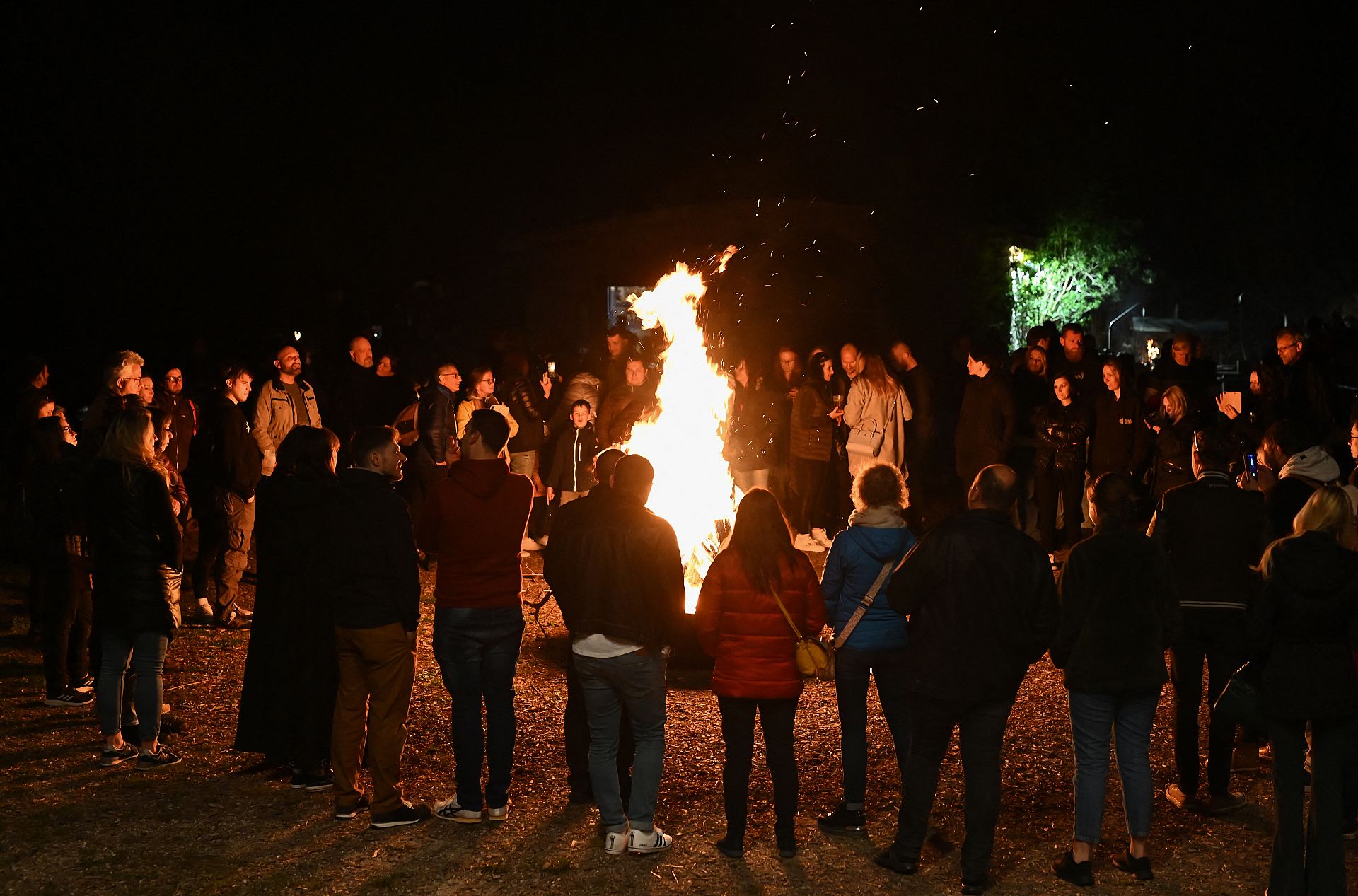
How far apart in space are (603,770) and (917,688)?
1539 millimetres

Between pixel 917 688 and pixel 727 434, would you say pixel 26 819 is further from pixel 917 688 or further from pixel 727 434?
pixel 727 434

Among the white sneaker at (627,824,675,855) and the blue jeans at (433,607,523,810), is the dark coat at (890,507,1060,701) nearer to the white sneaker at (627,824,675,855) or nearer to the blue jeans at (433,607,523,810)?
the white sneaker at (627,824,675,855)

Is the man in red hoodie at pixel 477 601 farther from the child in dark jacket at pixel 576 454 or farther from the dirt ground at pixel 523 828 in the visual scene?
the child in dark jacket at pixel 576 454

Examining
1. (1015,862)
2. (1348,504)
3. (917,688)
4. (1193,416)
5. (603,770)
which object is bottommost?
(1015,862)

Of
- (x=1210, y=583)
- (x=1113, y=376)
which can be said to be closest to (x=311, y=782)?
(x=1210, y=583)

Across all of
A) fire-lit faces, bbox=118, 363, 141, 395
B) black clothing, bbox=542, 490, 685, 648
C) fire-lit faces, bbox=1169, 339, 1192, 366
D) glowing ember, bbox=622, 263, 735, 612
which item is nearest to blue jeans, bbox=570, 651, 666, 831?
black clothing, bbox=542, 490, 685, 648

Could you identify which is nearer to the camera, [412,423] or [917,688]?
[917,688]

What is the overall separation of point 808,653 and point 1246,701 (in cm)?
188

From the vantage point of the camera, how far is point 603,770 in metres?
6.23

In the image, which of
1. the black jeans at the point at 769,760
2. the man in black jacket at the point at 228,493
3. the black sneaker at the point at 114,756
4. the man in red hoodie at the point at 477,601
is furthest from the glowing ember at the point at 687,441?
the black sneaker at the point at 114,756

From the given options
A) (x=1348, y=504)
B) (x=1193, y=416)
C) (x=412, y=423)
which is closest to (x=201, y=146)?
(x=412, y=423)

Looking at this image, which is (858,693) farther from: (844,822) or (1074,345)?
(1074,345)

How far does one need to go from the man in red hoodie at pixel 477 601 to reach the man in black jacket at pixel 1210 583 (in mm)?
3373

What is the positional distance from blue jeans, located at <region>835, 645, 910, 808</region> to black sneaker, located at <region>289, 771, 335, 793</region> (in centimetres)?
276
